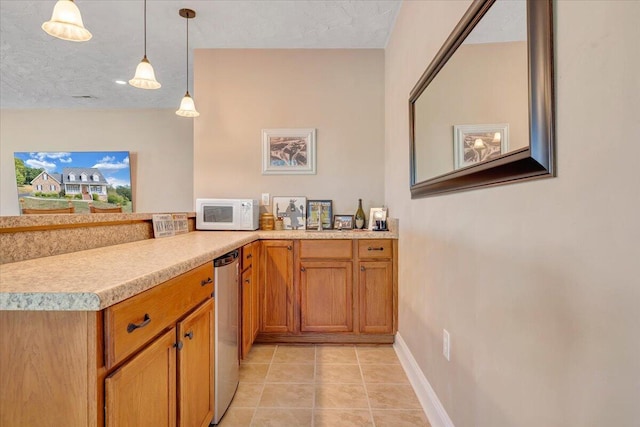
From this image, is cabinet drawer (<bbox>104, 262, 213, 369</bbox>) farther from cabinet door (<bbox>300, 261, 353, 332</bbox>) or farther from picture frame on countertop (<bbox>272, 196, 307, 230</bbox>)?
picture frame on countertop (<bbox>272, 196, 307, 230</bbox>)

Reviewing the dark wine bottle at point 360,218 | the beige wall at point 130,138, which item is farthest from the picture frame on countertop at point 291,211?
the beige wall at point 130,138

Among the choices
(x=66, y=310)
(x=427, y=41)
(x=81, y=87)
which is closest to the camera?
(x=66, y=310)

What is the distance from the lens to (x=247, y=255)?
221 cm

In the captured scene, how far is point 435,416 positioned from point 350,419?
0.42m

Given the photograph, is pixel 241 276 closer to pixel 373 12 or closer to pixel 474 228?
pixel 474 228

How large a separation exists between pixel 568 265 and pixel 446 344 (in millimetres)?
867

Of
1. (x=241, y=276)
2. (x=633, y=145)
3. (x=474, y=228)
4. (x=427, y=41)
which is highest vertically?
(x=427, y=41)

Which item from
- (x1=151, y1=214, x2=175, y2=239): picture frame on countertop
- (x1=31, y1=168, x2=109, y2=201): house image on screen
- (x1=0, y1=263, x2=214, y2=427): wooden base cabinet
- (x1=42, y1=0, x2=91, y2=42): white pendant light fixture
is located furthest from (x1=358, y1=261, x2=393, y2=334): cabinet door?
(x1=31, y1=168, x2=109, y2=201): house image on screen

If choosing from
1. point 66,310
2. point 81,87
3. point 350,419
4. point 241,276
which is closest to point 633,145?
point 66,310

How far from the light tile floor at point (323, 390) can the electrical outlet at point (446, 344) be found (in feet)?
1.47

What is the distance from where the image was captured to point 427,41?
1.75m

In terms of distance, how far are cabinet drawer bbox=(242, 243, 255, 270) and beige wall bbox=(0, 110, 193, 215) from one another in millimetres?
3049

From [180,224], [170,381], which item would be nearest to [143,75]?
[180,224]

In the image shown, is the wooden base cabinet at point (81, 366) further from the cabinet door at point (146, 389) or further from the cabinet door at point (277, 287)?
the cabinet door at point (277, 287)
